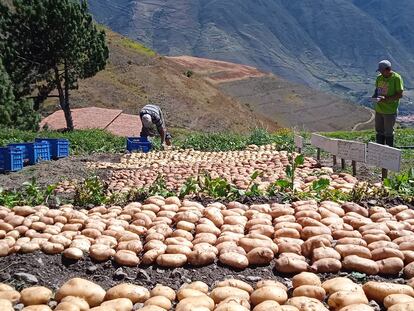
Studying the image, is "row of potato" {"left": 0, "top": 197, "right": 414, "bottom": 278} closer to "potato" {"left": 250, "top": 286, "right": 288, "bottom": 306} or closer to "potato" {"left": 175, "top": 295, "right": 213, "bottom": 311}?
"potato" {"left": 250, "top": 286, "right": 288, "bottom": 306}

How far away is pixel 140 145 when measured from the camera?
41.2ft

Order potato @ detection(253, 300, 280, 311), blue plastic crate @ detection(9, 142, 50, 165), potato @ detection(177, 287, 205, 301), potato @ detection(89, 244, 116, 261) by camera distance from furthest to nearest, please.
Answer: blue plastic crate @ detection(9, 142, 50, 165)
potato @ detection(89, 244, 116, 261)
potato @ detection(177, 287, 205, 301)
potato @ detection(253, 300, 280, 311)

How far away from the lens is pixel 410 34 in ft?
480

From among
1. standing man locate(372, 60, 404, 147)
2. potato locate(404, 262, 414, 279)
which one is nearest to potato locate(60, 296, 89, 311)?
potato locate(404, 262, 414, 279)

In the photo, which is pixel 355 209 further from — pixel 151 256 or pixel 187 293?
pixel 187 293

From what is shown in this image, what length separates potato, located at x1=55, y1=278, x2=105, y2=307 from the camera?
2750mm

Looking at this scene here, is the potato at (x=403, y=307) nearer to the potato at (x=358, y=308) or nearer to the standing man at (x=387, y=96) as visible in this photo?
the potato at (x=358, y=308)

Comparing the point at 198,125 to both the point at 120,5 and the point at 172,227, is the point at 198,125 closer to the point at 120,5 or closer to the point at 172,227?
the point at 172,227

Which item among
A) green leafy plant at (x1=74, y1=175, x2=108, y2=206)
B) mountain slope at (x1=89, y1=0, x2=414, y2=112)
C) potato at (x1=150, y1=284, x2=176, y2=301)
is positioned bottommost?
potato at (x1=150, y1=284, x2=176, y2=301)

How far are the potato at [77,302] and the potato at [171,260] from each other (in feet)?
2.04

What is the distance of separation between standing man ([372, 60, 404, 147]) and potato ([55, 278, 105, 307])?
6.43m

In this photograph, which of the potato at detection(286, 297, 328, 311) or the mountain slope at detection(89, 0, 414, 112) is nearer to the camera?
the potato at detection(286, 297, 328, 311)

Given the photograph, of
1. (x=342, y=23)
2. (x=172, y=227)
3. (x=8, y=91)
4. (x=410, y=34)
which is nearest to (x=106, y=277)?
(x=172, y=227)

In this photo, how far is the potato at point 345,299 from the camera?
2.54 meters
